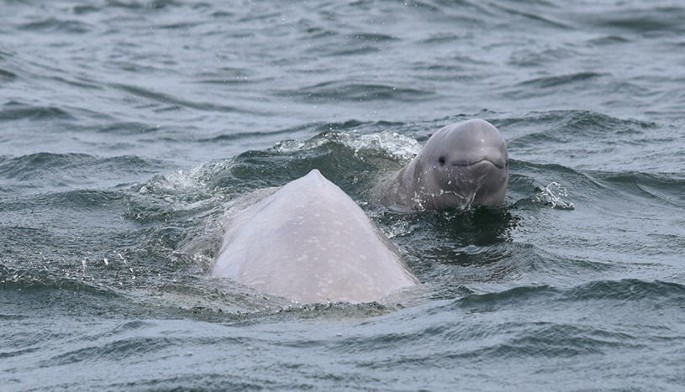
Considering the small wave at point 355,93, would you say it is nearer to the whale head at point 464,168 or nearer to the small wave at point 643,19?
the small wave at point 643,19

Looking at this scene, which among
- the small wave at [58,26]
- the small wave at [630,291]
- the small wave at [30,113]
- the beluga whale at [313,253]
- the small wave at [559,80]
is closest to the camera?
the beluga whale at [313,253]

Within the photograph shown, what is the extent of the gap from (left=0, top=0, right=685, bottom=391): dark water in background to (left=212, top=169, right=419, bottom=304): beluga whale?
0.16 metres

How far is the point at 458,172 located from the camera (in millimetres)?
11867

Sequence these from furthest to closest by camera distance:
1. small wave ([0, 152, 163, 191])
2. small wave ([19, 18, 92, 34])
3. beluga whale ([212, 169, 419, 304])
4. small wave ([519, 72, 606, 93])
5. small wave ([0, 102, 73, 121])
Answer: small wave ([19, 18, 92, 34])
small wave ([519, 72, 606, 93])
small wave ([0, 102, 73, 121])
small wave ([0, 152, 163, 191])
beluga whale ([212, 169, 419, 304])

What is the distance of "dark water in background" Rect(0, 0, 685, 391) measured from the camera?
7.39m

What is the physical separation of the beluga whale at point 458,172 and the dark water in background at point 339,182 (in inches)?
8.5

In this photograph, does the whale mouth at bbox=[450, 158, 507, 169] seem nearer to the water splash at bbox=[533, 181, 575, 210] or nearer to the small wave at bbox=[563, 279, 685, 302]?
the water splash at bbox=[533, 181, 575, 210]

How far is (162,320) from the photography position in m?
8.12

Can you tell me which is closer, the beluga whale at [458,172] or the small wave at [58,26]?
the beluga whale at [458,172]

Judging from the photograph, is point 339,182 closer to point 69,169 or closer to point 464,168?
point 464,168

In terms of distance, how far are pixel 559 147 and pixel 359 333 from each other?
27.6 feet

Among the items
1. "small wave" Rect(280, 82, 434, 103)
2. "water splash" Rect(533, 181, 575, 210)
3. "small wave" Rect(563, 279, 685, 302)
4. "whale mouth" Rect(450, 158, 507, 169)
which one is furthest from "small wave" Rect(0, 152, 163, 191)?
"small wave" Rect(563, 279, 685, 302)

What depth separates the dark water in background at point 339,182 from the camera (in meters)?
7.39

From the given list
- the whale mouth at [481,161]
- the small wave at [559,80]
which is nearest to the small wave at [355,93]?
the small wave at [559,80]
